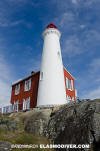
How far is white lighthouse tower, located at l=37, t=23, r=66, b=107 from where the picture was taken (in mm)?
21219

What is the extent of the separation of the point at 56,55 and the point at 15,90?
1201cm

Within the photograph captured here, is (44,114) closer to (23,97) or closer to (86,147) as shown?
(86,147)

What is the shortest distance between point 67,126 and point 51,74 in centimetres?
1065

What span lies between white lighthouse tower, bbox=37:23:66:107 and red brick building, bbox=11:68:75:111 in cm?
290

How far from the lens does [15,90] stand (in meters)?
30.2

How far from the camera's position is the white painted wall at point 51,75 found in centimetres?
2122

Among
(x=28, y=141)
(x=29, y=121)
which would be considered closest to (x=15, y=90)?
(x=29, y=121)

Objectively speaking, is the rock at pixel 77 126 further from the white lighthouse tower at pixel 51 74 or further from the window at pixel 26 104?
the window at pixel 26 104

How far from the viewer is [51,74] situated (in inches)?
871

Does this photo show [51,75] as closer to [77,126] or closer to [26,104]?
[26,104]

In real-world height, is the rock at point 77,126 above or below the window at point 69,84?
below

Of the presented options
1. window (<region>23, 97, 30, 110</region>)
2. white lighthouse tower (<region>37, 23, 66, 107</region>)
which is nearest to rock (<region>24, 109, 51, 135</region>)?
white lighthouse tower (<region>37, 23, 66, 107</region>)

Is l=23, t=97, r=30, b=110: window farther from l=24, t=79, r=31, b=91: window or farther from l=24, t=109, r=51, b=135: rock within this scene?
l=24, t=109, r=51, b=135: rock

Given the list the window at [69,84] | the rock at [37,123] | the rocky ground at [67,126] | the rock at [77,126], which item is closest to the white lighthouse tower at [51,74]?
the rocky ground at [67,126]
